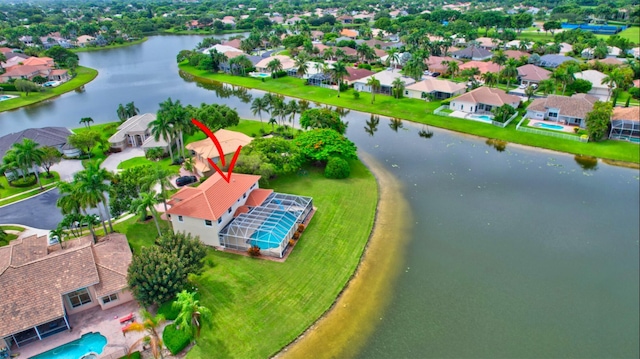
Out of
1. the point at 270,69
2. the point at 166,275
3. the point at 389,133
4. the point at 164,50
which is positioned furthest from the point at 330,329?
the point at 164,50

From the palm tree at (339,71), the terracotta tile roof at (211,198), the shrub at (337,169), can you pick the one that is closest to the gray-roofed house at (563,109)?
the palm tree at (339,71)

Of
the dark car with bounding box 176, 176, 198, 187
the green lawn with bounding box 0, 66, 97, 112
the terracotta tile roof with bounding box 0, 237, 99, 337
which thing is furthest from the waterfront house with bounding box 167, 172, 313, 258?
the green lawn with bounding box 0, 66, 97, 112

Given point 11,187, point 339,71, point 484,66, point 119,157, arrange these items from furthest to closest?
point 484,66 < point 339,71 < point 119,157 < point 11,187

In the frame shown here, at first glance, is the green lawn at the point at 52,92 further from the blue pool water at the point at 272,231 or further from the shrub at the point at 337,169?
the blue pool water at the point at 272,231

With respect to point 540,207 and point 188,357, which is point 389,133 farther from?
point 188,357

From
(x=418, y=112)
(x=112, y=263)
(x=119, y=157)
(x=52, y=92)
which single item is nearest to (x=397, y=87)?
(x=418, y=112)

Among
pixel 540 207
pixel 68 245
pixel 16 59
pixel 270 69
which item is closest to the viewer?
pixel 68 245

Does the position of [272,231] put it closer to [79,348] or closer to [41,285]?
[79,348]
